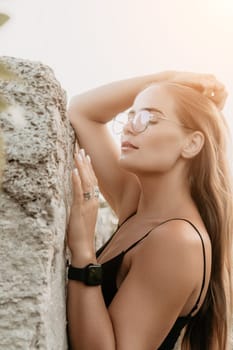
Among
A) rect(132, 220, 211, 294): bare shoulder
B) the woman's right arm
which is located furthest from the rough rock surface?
the woman's right arm

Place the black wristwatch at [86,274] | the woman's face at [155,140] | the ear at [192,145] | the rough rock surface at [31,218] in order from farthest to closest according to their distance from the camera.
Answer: the ear at [192,145], the woman's face at [155,140], the black wristwatch at [86,274], the rough rock surface at [31,218]

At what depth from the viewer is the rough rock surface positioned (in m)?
1.51

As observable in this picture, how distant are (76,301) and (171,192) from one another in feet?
2.27

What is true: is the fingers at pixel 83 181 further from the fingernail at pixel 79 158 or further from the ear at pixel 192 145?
the ear at pixel 192 145

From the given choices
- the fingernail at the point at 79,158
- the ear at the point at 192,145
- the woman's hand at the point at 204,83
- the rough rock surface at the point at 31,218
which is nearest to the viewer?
the rough rock surface at the point at 31,218

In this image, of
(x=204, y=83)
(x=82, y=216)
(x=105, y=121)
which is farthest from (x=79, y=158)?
(x=204, y=83)

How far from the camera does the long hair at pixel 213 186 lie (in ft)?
7.93

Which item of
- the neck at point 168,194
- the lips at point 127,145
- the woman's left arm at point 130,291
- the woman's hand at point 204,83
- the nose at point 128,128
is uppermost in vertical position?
the woman's hand at point 204,83

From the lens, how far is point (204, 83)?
2486mm

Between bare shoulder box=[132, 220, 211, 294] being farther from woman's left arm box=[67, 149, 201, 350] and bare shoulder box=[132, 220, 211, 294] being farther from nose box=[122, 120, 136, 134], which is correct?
nose box=[122, 120, 136, 134]

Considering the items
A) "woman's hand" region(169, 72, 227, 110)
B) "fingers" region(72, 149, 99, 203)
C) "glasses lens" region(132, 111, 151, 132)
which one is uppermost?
"woman's hand" region(169, 72, 227, 110)

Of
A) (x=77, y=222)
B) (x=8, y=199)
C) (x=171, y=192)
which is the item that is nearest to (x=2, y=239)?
(x=8, y=199)

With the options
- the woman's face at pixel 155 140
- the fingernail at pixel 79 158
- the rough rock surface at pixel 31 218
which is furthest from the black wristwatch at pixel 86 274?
the woman's face at pixel 155 140

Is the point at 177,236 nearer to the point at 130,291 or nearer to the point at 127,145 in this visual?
the point at 130,291
